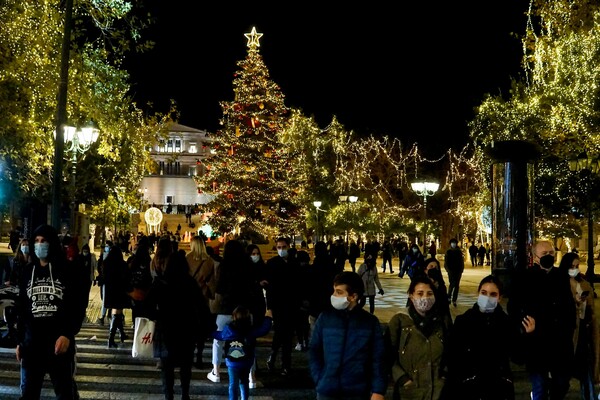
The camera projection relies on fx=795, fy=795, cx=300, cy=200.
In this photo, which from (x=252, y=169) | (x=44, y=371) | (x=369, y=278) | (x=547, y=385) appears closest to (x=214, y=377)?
(x=44, y=371)

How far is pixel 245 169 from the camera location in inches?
1950

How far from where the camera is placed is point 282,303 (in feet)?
36.4

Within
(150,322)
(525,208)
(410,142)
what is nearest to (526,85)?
(525,208)

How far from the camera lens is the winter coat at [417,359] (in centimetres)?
548

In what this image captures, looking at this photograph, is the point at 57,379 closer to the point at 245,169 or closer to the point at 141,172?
the point at 141,172

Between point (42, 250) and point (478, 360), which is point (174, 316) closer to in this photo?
point (42, 250)

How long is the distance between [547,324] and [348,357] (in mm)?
2974

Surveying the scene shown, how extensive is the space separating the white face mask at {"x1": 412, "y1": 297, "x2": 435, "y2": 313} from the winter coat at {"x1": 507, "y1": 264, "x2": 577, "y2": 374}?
1.99 m

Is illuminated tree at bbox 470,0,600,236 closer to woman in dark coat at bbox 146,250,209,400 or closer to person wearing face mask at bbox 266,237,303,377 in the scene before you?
person wearing face mask at bbox 266,237,303,377

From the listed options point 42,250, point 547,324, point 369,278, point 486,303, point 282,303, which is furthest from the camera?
point 369,278

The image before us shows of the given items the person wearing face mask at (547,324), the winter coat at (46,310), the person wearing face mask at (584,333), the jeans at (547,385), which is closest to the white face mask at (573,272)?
the person wearing face mask at (584,333)

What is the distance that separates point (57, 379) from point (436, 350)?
3.17 m

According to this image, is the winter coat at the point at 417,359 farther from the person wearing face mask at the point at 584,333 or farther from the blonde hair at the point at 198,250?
the blonde hair at the point at 198,250

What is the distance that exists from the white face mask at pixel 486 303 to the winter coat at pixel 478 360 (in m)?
0.12
